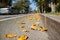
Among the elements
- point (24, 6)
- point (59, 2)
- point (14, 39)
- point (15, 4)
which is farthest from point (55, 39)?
point (24, 6)

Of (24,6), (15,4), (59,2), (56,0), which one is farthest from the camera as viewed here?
(24,6)

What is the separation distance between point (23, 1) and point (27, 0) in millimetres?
5525

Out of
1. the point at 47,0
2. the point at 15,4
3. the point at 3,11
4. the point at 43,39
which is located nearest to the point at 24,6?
the point at 15,4

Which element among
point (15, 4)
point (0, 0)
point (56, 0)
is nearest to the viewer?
point (56, 0)

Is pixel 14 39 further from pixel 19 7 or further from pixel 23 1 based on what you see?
pixel 23 1

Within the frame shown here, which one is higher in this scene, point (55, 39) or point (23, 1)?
point (55, 39)

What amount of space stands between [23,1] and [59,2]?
296 feet

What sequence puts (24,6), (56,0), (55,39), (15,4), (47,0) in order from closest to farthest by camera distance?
(55,39)
(56,0)
(47,0)
(15,4)
(24,6)

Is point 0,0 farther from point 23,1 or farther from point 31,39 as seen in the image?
point 31,39

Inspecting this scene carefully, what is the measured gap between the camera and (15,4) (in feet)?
409

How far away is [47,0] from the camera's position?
68438 millimetres

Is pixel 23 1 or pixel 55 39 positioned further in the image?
pixel 23 1

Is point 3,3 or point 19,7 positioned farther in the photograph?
point 19,7

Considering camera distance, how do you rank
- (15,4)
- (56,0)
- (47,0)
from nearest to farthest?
(56,0), (47,0), (15,4)
